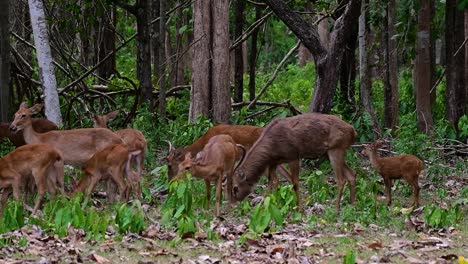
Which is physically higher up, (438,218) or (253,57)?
(253,57)

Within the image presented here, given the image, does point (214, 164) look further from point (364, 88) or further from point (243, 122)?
point (364, 88)

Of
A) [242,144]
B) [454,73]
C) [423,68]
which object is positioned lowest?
[242,144]

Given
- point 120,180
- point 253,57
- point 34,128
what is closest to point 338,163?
point 120,180

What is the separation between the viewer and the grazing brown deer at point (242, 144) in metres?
12.2

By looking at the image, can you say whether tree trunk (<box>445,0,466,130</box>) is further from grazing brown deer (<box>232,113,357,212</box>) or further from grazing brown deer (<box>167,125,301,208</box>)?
grazing brown deer (<box>232,113,357,212</box>)

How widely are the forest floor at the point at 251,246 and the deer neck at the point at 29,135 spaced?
3.70 meters

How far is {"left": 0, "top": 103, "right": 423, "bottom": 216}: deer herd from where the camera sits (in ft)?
37.8

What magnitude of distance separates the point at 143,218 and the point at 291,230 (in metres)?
1.54

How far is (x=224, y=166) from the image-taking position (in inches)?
468

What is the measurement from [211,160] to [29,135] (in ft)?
10.00

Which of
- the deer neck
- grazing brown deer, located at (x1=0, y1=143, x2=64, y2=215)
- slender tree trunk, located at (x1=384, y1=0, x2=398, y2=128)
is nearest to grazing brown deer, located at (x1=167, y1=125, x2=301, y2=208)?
grazing brown deer, located at (x1=0, y1=143, x2=64, y2=215)

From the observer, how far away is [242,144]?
13.9 metres

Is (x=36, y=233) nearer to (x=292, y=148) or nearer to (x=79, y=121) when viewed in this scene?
(x=292, y=148)

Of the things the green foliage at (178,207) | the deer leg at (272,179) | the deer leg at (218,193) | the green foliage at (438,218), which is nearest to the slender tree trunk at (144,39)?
the deer leg at (272,179)
